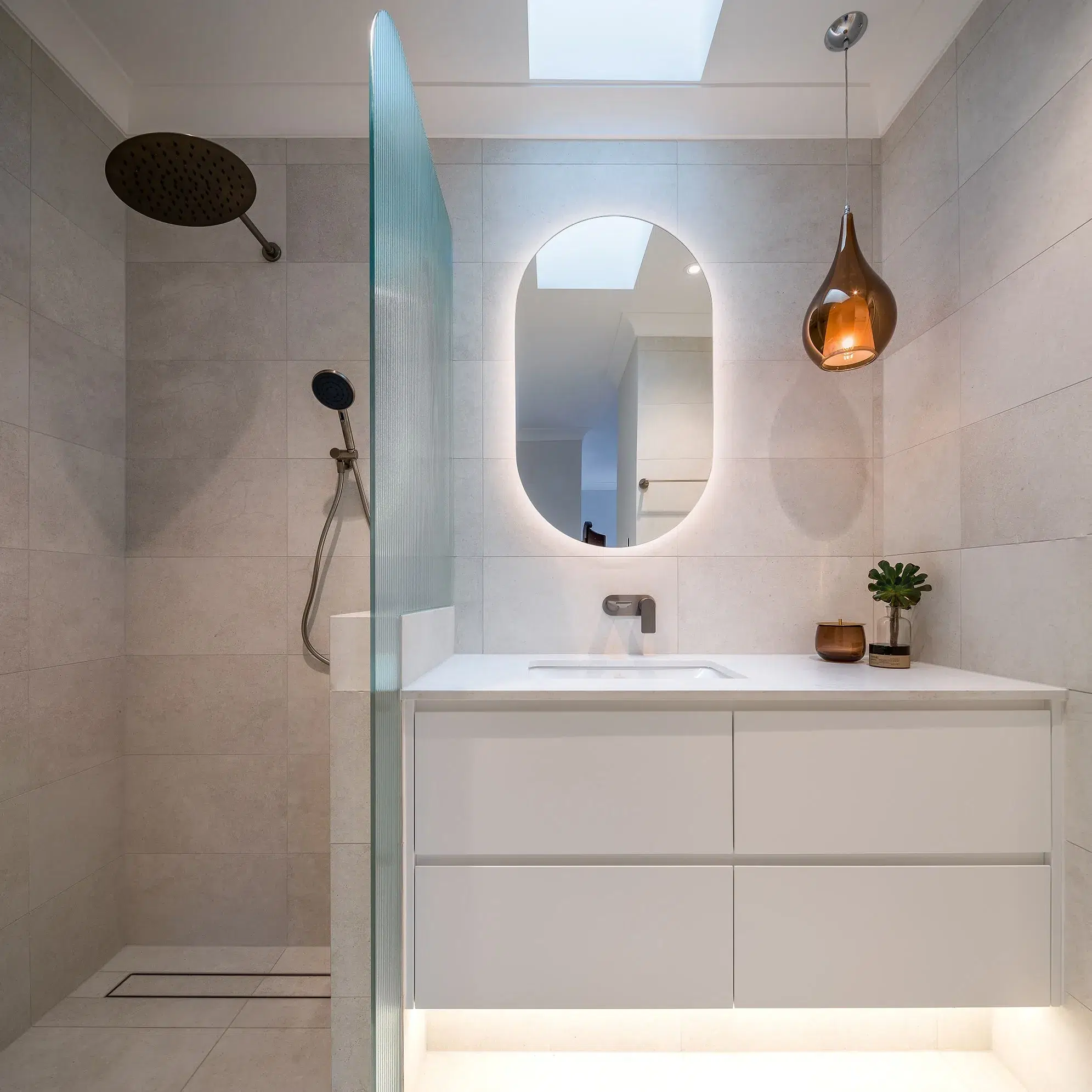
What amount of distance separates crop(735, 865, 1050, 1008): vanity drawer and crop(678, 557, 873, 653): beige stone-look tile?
0.71m

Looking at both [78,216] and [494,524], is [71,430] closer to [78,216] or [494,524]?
[78,216]

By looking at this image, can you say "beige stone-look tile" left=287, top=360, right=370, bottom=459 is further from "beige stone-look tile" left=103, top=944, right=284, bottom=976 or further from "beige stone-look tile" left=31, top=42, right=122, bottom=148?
"beige stone-look tile" left=103, top=944, right=284, bottom=976

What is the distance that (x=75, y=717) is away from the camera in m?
1.74

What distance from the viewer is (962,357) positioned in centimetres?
157

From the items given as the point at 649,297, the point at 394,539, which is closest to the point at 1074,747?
the point at 394,539

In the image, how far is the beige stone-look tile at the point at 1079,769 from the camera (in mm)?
1239

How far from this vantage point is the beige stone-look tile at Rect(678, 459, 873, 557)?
6.29ft

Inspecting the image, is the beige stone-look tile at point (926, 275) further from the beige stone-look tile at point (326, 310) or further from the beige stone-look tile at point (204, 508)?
the beige stone-look tile at point (204, 508)

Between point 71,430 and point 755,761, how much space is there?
177 cm

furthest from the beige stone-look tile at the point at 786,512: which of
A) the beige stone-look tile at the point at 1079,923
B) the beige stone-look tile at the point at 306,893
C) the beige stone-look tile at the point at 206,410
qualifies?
the beige stone-look tile at the point at 306,893

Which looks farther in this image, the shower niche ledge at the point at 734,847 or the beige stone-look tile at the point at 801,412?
the beige stone-look tile at the point at 801,412

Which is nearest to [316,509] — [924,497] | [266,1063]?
[266,1063]

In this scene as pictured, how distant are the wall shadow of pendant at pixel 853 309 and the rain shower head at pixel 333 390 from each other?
1179 millimetres

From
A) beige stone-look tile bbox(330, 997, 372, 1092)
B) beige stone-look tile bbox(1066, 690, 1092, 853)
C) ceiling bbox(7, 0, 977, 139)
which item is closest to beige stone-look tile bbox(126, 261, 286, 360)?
ceiling bbox(7, 0, 977, 139)
